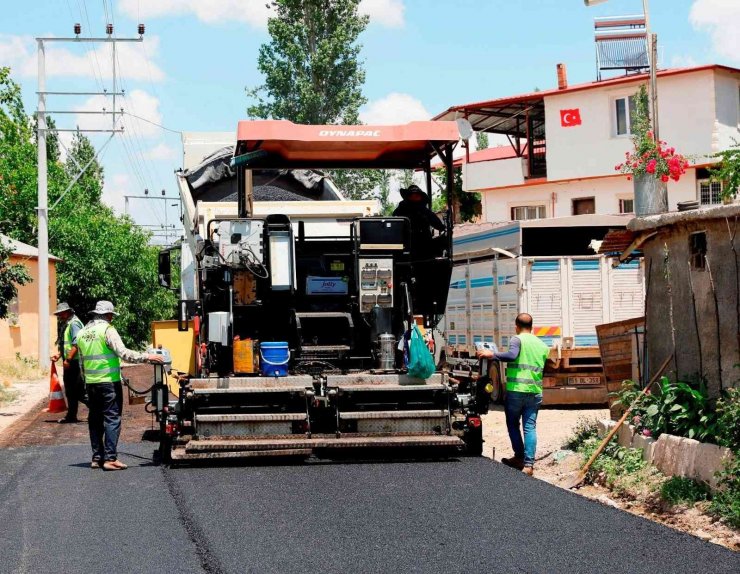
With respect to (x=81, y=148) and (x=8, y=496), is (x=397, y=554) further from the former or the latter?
(x=81, y=148)

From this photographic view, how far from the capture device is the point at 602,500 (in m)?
8.29

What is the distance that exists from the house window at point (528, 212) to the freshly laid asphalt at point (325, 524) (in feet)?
74.1

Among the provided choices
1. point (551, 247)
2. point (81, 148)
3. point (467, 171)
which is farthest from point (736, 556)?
point (81, 148)

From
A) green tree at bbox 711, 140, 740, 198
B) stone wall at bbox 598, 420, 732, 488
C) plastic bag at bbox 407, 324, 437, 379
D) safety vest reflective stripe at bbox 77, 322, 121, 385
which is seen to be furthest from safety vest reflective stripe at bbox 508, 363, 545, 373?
safety vest reflective stripe at bbox 77, 322, 121, 385

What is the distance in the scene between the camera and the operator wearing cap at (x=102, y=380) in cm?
982

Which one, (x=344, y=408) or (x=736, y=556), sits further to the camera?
(x=344, y=408)

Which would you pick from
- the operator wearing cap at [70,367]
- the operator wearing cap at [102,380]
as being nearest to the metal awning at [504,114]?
the operator wearing cap at [70,367]

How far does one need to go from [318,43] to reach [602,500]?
3223 centimetres

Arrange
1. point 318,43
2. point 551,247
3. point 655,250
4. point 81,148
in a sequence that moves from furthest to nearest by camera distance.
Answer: point 81,148
point 318,43
point 551,247
point 655,250

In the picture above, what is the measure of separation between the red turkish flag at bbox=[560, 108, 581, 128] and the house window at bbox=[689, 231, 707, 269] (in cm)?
2154

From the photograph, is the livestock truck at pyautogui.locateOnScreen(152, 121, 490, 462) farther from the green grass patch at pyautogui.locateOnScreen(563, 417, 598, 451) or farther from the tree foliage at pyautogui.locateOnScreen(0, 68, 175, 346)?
the tree foliage at pyautogui.locateOnScreen(0, 68, 175, 346)

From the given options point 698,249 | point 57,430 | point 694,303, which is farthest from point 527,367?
point 57,430

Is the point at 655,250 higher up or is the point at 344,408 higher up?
the point at 655,250

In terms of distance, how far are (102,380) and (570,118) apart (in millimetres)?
22116
